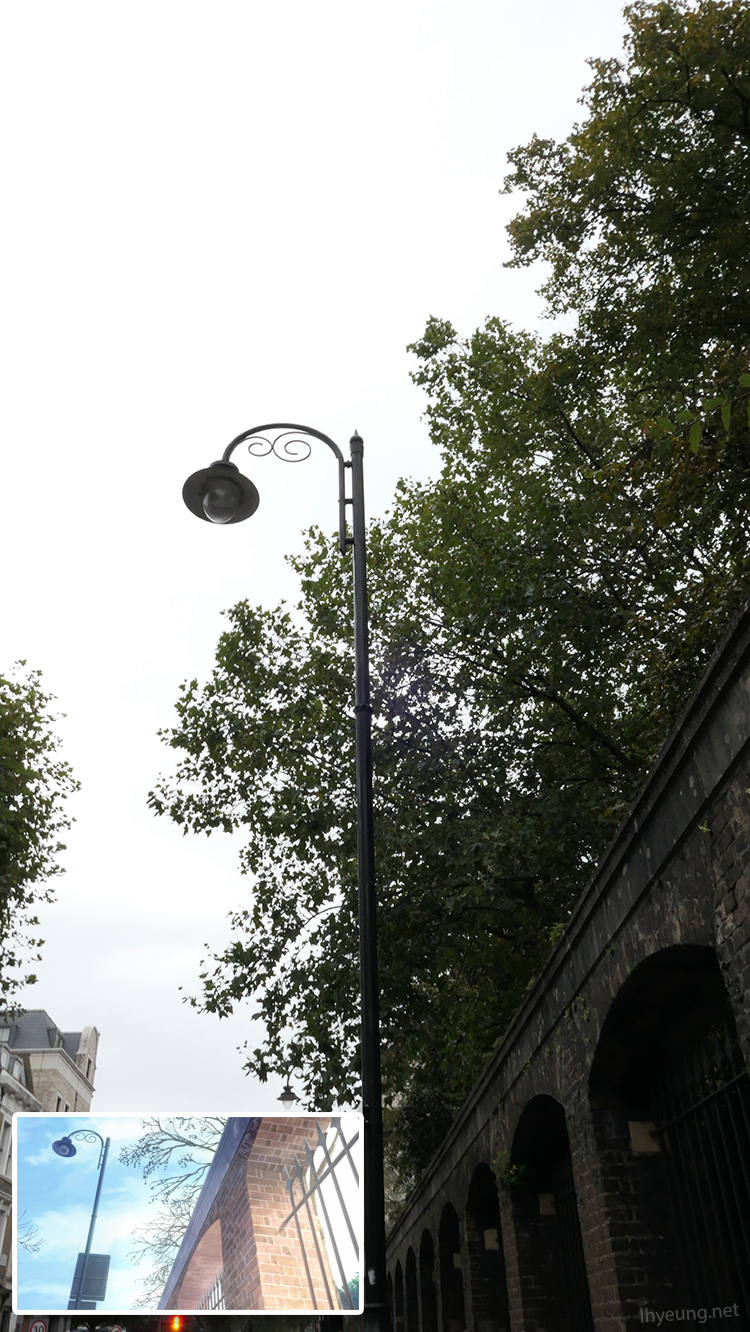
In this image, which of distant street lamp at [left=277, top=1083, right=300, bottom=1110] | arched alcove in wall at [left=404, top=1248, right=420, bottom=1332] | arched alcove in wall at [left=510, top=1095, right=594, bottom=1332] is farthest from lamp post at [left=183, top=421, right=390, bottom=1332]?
arched alcove in wall at [left=404, top=1248, right=420, bottom=1332]

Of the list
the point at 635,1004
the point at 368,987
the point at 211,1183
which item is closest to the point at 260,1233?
the point at 211,1183

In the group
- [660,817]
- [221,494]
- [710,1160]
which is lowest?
[710,1160]

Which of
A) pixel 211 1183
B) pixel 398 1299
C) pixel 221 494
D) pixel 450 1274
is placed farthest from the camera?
pixel 398 1299

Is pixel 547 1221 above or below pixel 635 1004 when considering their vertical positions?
below

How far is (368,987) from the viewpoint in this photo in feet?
19.0

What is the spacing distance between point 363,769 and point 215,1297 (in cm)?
396

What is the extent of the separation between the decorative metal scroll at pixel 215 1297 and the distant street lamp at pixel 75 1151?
0.36 metres

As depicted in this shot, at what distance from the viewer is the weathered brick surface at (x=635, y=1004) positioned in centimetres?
483

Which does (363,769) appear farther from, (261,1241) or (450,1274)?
(450,1274)

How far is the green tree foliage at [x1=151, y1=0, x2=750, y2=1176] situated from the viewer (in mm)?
13883

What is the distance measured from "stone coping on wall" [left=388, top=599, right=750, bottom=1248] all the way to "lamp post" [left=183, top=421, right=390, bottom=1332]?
1657mm

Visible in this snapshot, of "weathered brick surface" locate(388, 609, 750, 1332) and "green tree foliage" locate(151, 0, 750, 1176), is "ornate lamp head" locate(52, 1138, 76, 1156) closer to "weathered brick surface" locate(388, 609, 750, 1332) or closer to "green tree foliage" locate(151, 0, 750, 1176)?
"weathered brick surface" locate(388, 609, 750, 1332)

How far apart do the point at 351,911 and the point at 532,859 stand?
3.57 meters

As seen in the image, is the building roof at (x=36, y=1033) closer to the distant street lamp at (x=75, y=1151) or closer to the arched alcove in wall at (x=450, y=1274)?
the arched alcove in wall at (x=450, y=1274)
